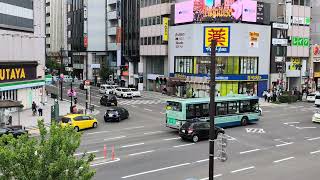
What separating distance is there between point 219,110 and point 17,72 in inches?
1009

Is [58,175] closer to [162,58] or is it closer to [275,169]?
[275,169]

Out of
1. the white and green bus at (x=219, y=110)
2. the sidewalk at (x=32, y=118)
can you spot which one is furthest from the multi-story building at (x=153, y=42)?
the white and green bus at (x=219, y=110)

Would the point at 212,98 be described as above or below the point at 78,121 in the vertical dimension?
above

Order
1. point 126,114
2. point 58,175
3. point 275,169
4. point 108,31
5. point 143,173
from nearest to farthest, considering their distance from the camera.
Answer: point 58,175
point 143,173
point 275,169
point 126,114
point 108,31

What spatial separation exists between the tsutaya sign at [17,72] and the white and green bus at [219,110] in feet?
68.5

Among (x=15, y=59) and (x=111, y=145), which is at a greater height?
(x=15, y=59)

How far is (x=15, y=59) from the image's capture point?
50.8 metres

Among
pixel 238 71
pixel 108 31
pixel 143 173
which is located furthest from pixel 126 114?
pixel 108 31

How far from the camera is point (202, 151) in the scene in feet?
95.5

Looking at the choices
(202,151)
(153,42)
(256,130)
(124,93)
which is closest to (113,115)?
(256,130)

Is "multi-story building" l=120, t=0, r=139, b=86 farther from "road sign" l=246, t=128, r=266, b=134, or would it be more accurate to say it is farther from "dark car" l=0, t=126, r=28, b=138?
"dark car" l=0, t=126, r=28, b=138

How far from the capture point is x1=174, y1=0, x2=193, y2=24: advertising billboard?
68375 millimetres

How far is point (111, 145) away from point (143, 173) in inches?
318

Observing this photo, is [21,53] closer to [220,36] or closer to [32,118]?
[32,118]
